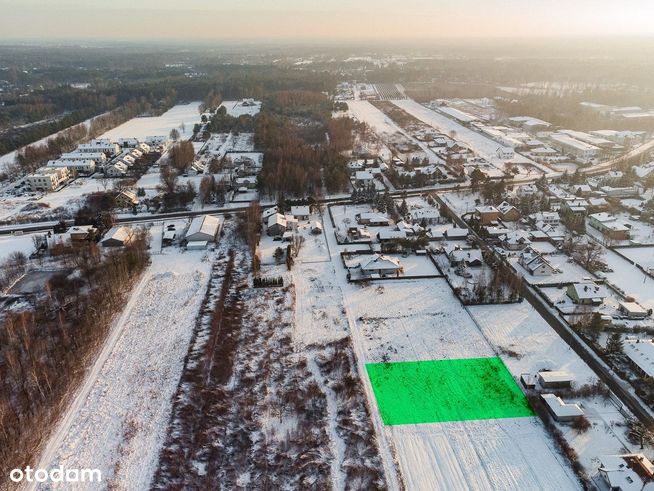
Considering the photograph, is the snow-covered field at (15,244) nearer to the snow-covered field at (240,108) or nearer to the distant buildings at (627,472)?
the distant buildings at (627,472)

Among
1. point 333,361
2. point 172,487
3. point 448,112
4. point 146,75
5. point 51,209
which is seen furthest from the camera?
point 146,75

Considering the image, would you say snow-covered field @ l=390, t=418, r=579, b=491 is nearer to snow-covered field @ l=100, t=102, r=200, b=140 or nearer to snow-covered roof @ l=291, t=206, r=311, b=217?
snow-covered roof @ l=291, t=206, r=311, b=217

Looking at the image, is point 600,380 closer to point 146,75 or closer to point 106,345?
point 106,345

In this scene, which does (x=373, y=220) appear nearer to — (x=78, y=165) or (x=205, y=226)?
(x=205, y=226)

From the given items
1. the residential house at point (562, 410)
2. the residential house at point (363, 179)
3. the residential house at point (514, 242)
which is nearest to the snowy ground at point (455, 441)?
the residential house at point (562, 410)

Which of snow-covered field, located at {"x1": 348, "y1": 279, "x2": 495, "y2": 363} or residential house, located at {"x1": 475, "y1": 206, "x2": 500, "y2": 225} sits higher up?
residential house, located at {"x1": 475, "y1": 206, "x2": 500, "y2": 225}

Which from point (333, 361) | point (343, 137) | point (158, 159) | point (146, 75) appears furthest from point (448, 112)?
point (146, 75)

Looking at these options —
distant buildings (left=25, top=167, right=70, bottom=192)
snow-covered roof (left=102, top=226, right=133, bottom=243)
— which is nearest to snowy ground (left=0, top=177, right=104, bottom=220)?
distant buildings (left=25, top=167, right=70, bottom=192)
